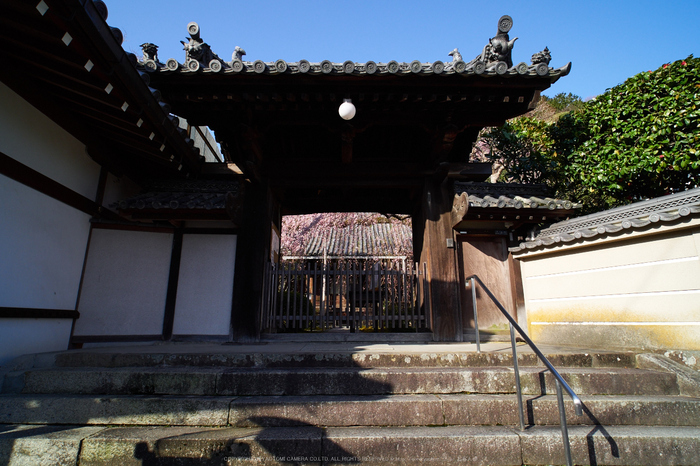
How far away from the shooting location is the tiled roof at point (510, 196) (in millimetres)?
5461

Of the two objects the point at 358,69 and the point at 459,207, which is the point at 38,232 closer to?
the point at 358,69

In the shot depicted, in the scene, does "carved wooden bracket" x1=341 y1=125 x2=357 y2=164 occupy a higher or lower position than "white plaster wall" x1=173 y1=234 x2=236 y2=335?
higher

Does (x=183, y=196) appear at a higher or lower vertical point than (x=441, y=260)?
higher

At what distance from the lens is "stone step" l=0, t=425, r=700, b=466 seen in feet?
8.93

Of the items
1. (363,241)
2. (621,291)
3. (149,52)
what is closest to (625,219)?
(621,291)

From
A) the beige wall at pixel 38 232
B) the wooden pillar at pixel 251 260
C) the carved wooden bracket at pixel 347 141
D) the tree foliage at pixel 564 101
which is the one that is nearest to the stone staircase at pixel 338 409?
the beige wall at pixel 38 232

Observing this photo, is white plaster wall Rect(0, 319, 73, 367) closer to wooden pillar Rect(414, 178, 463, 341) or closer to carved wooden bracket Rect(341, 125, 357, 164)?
carved wooden bracket Rect(341, 125, 357, 164)

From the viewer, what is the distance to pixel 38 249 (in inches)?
169

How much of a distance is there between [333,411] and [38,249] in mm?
4188

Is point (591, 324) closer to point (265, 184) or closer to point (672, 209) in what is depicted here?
point (672, 209)

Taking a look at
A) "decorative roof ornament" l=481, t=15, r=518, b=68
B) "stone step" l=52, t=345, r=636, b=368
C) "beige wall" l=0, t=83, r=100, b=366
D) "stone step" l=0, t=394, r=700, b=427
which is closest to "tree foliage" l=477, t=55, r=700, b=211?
"decorative roof ornament" l=481, t=15, r=518, b=68

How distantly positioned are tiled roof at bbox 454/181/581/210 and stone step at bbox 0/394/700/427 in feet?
9.80

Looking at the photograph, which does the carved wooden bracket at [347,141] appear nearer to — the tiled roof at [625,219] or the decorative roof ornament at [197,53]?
the decorative roof ornament at [197,53]

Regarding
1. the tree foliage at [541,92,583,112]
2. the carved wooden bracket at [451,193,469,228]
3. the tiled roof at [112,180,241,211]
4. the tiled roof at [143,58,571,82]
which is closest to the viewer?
the tiled roof at [143,58,571,82]
